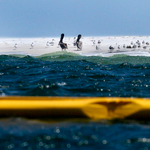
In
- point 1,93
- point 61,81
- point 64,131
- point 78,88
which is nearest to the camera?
point 64,131

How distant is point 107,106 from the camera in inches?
240

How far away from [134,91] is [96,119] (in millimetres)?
3746

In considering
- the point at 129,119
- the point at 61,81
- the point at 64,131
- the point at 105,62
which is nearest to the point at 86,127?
the point at 64,131

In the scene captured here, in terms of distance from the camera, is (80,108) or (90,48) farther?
(90,48)

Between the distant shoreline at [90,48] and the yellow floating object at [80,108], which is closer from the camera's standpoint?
the yellow floating object at [80,108]

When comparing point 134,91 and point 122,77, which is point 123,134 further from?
point 122,77

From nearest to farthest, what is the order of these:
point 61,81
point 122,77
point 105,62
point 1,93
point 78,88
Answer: point 1,93
point 78,88
point 61,81
point 122,77
point 105,62

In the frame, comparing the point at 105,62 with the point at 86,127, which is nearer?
the point at 86,127

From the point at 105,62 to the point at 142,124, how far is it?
12.3m

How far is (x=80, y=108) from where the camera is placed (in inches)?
238

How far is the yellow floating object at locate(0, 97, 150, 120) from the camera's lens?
604 cm

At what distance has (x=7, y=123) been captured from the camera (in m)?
5.93

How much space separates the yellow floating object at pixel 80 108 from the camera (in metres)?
6.04

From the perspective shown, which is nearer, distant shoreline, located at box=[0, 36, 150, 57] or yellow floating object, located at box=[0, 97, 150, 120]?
yellow floating object, located at box=[0, 97, 150, 120]
